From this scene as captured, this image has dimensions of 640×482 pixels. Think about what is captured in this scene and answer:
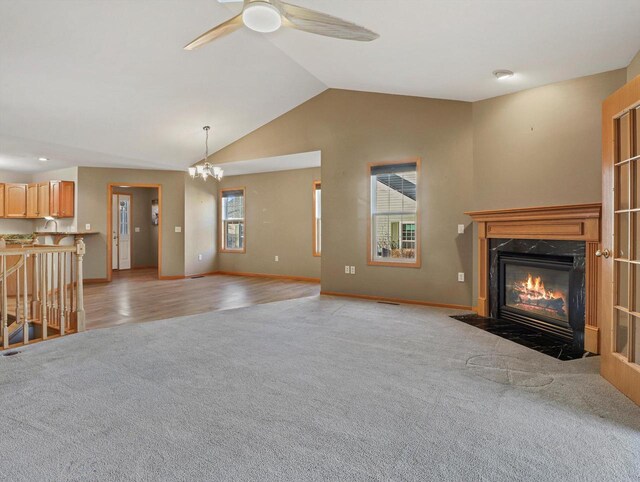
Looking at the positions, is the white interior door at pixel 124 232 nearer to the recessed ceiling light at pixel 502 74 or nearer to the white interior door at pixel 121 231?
the white interior door at pixel 121 231

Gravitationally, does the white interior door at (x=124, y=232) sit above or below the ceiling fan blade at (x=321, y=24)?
below

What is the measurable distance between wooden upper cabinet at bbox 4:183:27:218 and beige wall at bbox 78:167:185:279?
6.30 feet

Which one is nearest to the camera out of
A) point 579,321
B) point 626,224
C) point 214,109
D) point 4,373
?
point 626,224

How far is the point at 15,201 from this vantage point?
26.9ft

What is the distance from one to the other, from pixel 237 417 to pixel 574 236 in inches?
129

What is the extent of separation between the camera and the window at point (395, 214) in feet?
17.1

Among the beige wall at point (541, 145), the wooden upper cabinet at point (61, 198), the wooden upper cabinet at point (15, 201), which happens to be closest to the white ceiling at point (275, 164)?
the beige wall at point (541, 145)

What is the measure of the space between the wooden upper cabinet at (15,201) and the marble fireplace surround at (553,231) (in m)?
9.38

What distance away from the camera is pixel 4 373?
262cm

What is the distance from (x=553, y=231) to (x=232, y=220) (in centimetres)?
683

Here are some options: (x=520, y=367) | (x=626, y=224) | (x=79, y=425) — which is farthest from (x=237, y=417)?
(x=626, y=224)

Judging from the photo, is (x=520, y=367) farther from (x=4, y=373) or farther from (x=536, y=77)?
(x=4, y=373)

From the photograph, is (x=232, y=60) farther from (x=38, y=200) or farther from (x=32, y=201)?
(x=32, y=201)

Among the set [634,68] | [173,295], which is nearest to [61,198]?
[173,295]
